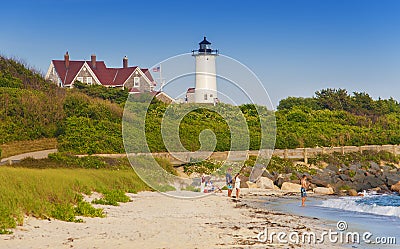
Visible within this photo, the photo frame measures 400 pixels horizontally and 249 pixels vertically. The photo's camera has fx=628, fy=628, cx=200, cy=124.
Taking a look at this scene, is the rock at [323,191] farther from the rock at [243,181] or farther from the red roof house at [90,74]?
the red roof house at [90,74]

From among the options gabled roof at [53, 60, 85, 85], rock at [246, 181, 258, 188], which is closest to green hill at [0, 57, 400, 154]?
gabled roof at [53, 60, 85, 85]

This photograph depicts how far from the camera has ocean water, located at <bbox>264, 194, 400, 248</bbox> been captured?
14961 millimetres

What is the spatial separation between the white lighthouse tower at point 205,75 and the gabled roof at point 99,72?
11999 mm

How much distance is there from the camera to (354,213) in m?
20.0

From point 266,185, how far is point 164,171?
472cm

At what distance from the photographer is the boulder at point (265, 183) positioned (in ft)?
92.8

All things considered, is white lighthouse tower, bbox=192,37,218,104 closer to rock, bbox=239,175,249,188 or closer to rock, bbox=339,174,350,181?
rock, bbox=239,175,249,188

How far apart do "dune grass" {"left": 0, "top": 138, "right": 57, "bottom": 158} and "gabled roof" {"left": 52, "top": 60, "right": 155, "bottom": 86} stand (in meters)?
27.8

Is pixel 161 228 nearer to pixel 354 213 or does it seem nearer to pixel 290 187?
pixel 354 213

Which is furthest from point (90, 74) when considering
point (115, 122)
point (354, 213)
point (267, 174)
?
point (354, 213)

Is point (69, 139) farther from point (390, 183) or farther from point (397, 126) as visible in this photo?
point (397, 126)

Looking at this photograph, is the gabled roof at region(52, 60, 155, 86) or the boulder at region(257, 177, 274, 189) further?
the gabled roof at region(52, 60, 155, 86)

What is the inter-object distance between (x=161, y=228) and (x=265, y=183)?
1558cm

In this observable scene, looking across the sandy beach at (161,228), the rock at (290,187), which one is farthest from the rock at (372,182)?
the sandy beach at (161,228)
